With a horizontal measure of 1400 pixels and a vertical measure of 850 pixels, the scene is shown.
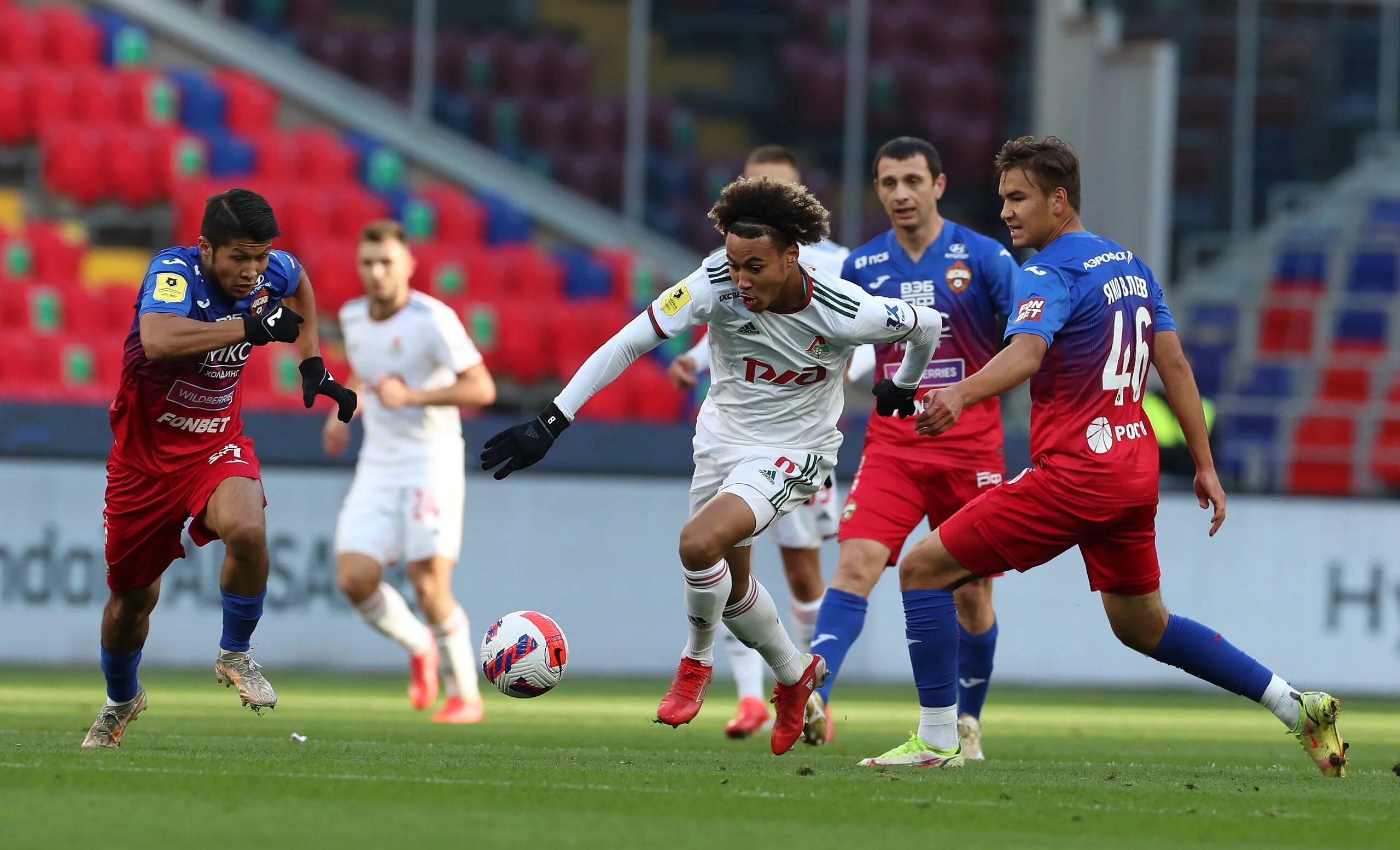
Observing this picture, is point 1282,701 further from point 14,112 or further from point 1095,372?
point 14,112

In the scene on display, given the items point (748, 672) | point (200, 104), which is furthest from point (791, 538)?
point (200, 104)

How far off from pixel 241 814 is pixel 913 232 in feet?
13.1

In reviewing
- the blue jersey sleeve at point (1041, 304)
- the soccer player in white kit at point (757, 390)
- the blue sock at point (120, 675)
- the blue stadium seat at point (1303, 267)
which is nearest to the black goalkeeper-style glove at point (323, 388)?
the soccer player in white kit at point (757, 390)

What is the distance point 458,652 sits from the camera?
32.1 ft

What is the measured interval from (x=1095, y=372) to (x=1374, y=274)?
44.4ft

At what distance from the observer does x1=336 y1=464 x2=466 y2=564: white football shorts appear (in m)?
9.79

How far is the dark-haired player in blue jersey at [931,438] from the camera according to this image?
7.84 m

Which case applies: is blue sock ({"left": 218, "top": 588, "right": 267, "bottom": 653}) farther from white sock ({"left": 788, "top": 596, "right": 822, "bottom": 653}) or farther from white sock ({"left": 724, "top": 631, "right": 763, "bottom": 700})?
white sock ({"left": 788, "top": 596, "right": 822, "bottom": 653})

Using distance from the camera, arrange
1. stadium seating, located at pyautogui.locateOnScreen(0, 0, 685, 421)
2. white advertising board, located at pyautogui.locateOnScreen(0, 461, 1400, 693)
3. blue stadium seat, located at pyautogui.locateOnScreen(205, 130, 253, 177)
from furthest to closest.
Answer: blue stadium seat, located at pyautogui.locateOnScreen(205, 130, 253, 177) → stadium seating, located at pyautogui.locateOnScreen(0, 0, 685, 421) → white advertising board, located at pyautogui.locateOnScreen(0, 461, 1400, 693)

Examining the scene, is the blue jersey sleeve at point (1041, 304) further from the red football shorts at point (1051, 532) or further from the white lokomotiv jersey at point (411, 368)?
the white lokomotiv jersey at point (411, 368)

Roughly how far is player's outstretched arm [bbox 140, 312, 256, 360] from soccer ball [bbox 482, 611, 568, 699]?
1.52m

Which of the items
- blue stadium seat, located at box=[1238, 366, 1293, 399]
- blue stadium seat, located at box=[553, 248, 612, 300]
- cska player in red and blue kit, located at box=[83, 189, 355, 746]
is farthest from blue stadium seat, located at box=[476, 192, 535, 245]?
cska player in red and blue kit, located at box=[83, 189, 355, 746]

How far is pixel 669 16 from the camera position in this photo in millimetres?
21297

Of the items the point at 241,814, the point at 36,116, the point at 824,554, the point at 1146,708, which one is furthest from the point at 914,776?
the point at 36,116
